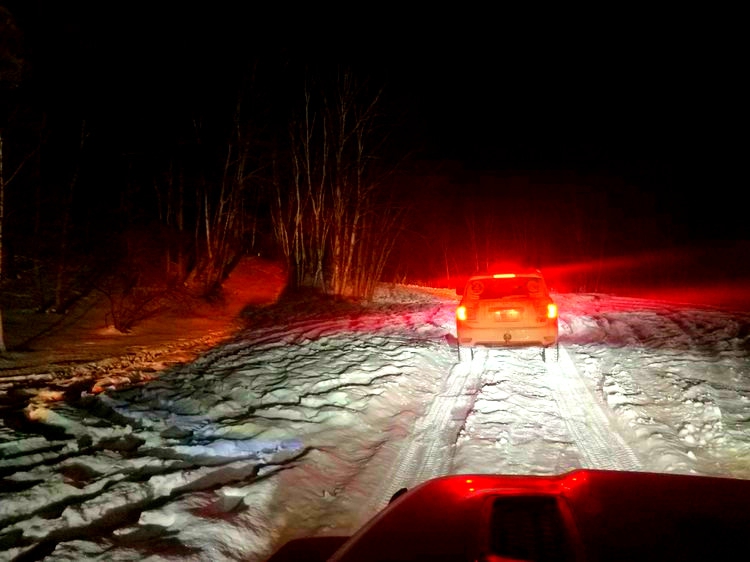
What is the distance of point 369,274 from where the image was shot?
26.4 meters

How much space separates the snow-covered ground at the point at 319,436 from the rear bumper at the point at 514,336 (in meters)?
0.45

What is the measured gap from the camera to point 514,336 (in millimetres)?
10531

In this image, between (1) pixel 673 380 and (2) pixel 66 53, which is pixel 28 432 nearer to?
(1) pixel 673 380

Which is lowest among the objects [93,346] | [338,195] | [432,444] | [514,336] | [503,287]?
[432,444]

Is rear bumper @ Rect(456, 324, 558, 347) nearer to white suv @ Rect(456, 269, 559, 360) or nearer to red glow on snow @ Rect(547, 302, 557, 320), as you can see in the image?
white suv @ Rect(456, 269, 559, 360)

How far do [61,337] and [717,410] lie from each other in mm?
13080

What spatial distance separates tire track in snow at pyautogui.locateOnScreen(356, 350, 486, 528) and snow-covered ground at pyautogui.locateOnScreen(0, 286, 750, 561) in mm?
26

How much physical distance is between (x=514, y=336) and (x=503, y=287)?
3.61 feet

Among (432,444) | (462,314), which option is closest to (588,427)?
(432,444)

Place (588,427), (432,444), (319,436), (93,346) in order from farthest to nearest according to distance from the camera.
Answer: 1. (93,346)
2. (588,427)
3. (319,436)
4. (432,444)

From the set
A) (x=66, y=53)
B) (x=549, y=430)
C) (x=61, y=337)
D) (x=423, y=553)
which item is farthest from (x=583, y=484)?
(x=66, y=53)

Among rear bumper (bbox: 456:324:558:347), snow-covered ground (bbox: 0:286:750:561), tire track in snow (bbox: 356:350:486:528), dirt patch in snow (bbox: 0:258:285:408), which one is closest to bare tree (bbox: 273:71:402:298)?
dirt patch in snow (bbox: 0:258:285:408)

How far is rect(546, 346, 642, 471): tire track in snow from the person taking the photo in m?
5.92

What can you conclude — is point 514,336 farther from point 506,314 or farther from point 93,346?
point 93,346
